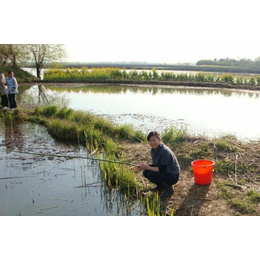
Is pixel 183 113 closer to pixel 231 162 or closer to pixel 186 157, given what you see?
pixel 186 157

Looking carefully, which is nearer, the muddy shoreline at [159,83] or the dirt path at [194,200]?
the dirt path at [194,200]

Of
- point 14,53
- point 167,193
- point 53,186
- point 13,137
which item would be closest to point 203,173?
point 167,193

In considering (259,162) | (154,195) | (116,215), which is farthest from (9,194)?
(259,162)

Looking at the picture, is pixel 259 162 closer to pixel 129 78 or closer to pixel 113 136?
pixel 113 136

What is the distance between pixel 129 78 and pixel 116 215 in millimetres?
18651

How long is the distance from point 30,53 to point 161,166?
22409mm

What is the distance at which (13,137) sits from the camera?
7.08m

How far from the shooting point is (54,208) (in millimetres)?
3838

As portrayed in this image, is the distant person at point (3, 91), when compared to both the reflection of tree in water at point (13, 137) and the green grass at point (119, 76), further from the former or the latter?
the green grass at point (119, 76)

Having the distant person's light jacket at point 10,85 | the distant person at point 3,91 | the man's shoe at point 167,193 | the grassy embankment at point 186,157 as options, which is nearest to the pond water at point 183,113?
the grassy embankment at point 186,157

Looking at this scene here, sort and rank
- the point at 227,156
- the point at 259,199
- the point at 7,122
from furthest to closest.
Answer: the point at 7,122 → the point at 227,156 → the point at 259,199

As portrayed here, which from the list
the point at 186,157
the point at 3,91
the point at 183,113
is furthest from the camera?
the point at 183,113

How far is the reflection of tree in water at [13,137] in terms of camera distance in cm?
637

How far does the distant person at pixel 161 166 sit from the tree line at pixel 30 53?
71.1 ft
